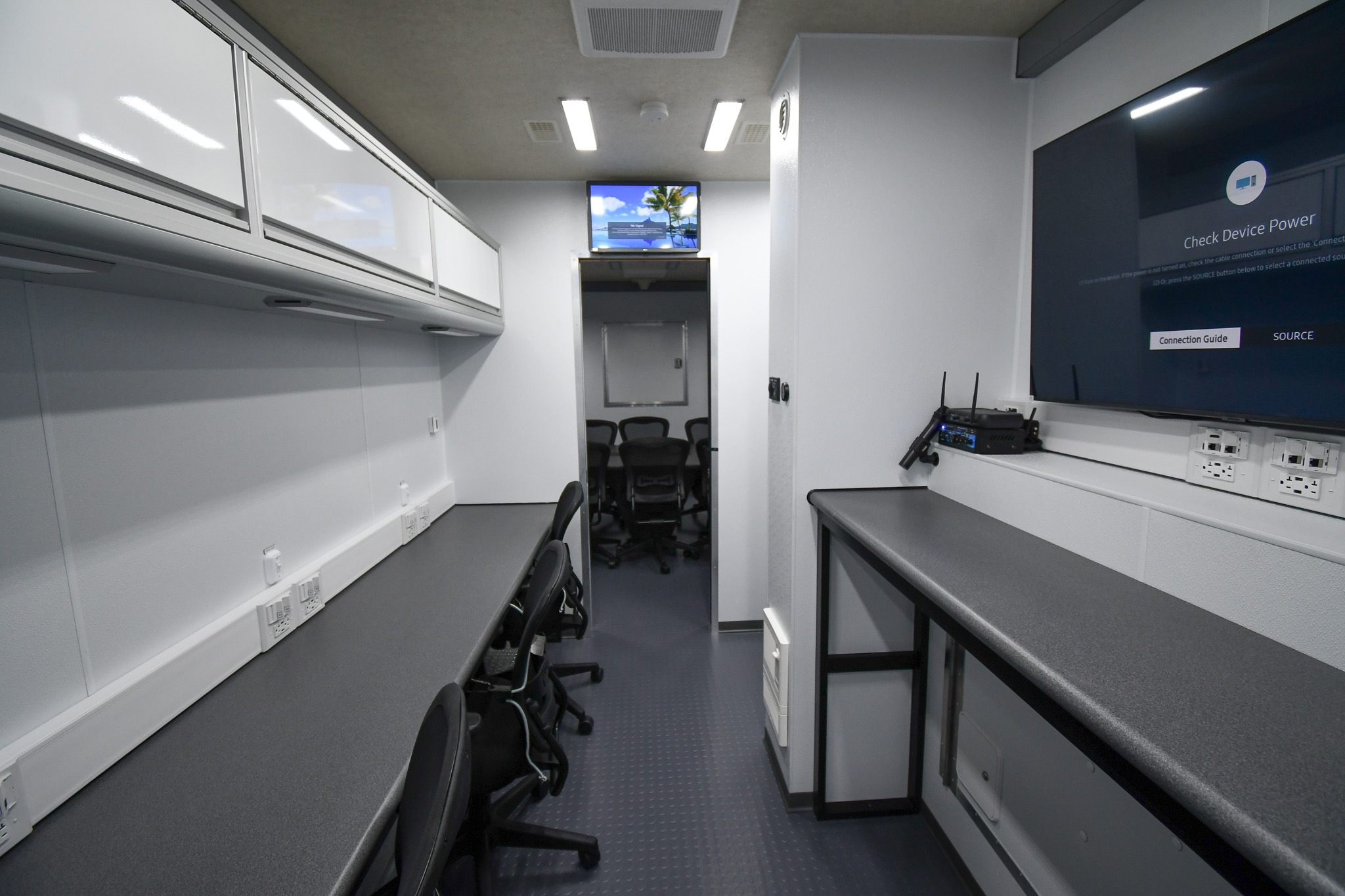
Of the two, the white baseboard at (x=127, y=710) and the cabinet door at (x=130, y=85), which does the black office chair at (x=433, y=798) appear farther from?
the cabinet door at (x=130, y=85)

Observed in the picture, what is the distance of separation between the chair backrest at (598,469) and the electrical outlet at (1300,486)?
13.6 feet

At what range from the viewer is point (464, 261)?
2338 millimetres

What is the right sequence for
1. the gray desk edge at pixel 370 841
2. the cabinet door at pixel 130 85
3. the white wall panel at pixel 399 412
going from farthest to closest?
the white wall panel at pixel 399 412 → the gray desk edge at pixel 370 841 → the cabinet door at pixel 130 85

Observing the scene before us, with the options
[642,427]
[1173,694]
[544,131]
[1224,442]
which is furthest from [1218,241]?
[642,427]

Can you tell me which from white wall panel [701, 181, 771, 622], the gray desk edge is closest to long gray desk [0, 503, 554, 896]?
the gray desk edge

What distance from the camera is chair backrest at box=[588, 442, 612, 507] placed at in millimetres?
4773

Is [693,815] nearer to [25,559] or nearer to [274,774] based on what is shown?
[274,774]

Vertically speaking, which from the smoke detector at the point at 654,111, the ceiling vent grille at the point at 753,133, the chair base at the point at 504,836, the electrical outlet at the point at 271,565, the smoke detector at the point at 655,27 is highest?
the ceiling vent grille at the point at 753,133

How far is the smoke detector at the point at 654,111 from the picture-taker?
2086mm

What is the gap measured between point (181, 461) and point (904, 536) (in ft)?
6.09

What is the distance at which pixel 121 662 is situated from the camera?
3.80ft

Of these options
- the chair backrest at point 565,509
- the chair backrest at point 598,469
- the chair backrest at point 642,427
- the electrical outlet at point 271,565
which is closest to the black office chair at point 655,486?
the chair backrest at point 598,469

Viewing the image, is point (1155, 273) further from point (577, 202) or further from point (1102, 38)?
point (577, 202)

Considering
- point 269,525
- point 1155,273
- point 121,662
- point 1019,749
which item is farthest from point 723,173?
point 121,662
